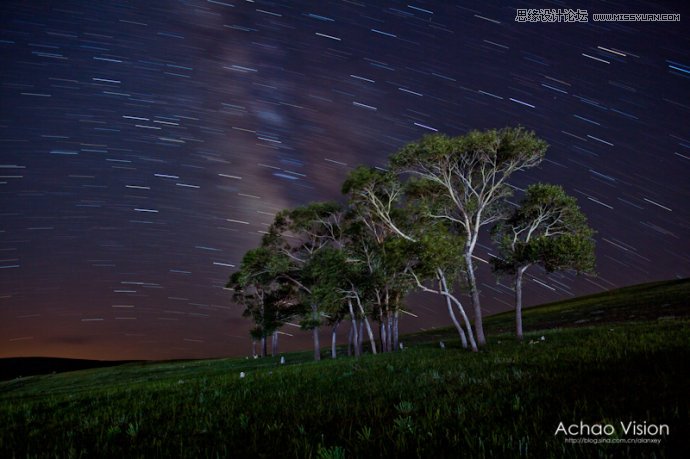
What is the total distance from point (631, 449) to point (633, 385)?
2.59 m

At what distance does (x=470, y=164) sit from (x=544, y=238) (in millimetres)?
9094

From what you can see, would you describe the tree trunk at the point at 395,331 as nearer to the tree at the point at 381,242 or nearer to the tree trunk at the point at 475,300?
the tree at the point at 381,242

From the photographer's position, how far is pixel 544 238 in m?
27.5

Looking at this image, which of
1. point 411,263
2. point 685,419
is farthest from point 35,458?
point 411,263

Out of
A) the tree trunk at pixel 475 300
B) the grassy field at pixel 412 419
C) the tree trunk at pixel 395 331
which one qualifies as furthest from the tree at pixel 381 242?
the grassy field at pixel 412 419

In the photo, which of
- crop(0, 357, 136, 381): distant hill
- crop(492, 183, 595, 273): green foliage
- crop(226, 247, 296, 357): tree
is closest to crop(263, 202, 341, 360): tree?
crop(226, 247, 296, 357): tree

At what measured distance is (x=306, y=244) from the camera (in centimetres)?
4184

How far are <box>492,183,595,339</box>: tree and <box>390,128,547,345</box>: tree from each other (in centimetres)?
385

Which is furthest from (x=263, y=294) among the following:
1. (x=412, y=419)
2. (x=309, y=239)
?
(x=412, y=419)

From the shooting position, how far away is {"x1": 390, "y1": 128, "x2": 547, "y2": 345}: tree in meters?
26.0

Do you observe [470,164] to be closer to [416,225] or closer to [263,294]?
[416,225]

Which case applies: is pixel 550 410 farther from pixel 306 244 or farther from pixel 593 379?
pixel 306 244

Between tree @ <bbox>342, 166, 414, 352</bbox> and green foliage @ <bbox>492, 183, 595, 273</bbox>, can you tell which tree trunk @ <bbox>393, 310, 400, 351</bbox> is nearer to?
tree @ <bbox>342, 166, 414, 352</bbox>

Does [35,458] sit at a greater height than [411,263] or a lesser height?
lesser
